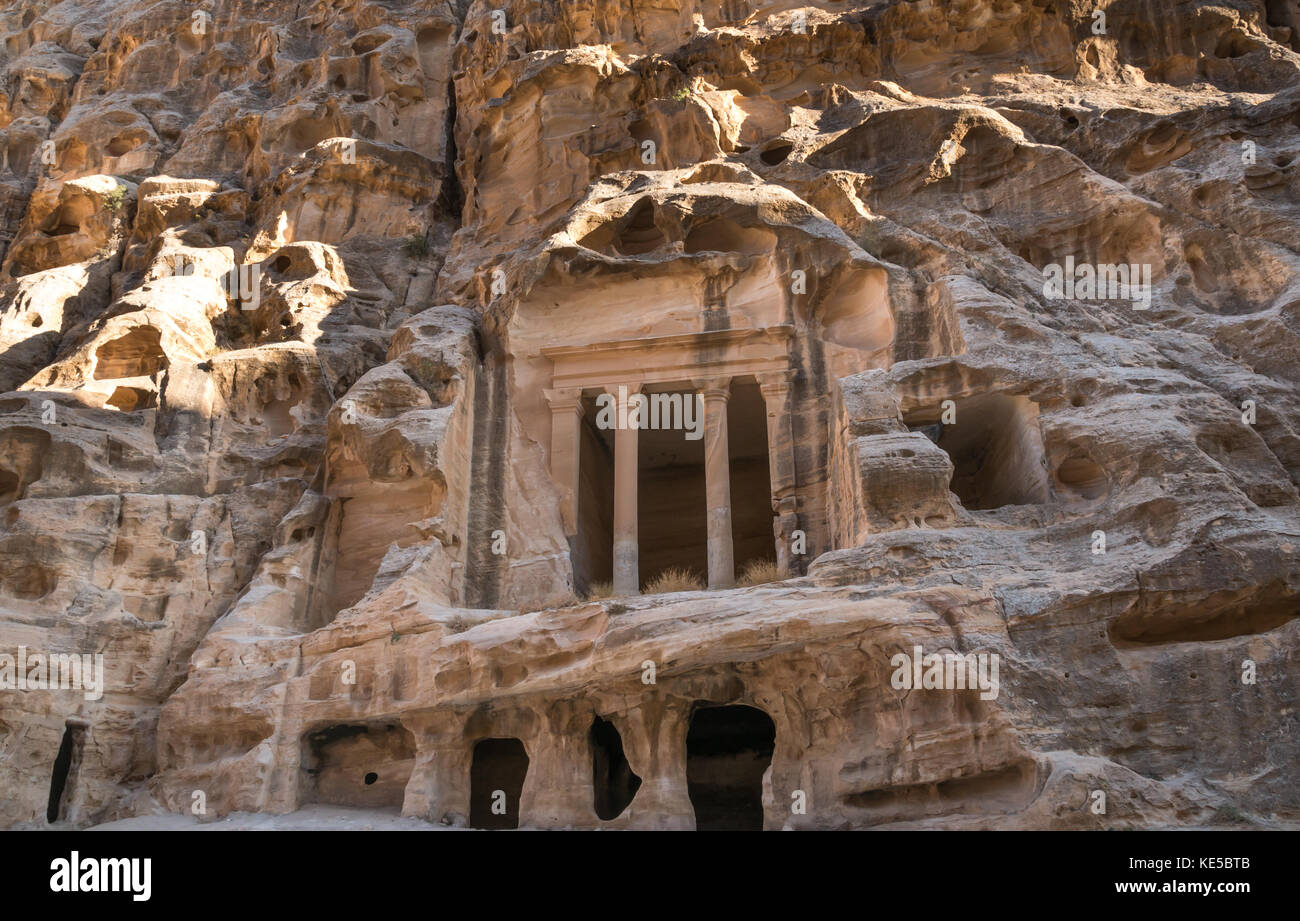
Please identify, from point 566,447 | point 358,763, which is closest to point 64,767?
point 358,763

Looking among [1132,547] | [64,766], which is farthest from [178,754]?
[1132,547]

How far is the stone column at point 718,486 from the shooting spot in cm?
1599

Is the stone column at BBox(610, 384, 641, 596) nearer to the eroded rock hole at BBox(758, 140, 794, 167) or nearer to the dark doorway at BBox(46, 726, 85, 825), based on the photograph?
the eroded rock hole at BBox(758, 140, 794, 167)

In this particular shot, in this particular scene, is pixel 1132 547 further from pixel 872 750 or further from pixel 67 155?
pixel 67 155

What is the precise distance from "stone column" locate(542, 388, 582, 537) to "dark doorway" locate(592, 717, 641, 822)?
10.8ft

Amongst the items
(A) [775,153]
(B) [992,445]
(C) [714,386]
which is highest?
(A) [775,153]

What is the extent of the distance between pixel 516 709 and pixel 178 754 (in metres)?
4.31

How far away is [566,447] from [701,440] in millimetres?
3712

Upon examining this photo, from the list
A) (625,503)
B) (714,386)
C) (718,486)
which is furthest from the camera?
(714,386)

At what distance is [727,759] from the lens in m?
15.5

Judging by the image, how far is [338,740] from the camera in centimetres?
1380

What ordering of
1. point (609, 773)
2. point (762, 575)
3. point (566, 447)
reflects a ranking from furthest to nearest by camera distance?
1. point (566, 447)
2. point (762, 575)
3. point (609, 773)

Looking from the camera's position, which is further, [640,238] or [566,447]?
[640,238]

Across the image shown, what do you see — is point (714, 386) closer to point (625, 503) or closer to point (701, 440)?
point (625, 503)
